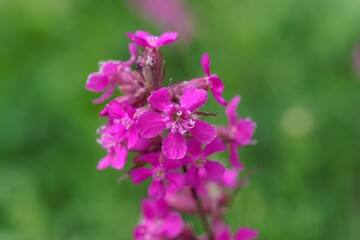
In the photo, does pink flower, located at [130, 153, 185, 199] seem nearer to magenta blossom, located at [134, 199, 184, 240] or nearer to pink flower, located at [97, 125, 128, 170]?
pink flower, located at [97, 125, 128, 170]

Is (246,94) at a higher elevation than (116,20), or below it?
below

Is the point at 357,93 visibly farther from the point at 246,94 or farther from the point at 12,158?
the point at 12,158

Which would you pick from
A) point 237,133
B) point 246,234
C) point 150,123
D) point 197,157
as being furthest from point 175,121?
point 246,234

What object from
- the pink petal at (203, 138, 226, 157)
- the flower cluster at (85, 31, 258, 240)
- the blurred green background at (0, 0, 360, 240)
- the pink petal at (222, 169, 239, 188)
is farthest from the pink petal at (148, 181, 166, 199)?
the blurred green background at (0, 0, 360, 240)

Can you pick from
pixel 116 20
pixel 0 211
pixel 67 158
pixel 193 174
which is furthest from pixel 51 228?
pixel 116 20

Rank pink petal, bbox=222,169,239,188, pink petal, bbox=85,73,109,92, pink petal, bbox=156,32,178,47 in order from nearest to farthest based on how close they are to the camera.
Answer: pink petal, bbox=156,32,178,47 < pink petal, bbox=85,73,109,92 < pink petal, bbox=222,169,239,188
